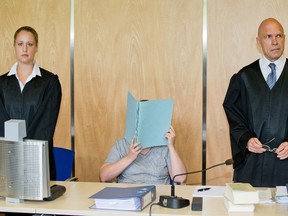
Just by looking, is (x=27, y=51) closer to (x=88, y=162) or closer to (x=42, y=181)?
(x=42, y=181)

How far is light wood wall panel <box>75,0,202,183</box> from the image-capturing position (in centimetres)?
448

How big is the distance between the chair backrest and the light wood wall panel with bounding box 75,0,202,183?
2.60ft

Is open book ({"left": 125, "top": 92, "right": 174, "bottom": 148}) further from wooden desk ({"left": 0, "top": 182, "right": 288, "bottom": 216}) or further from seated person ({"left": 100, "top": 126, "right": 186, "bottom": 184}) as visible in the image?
wooden desk ({"left": 0, "top": 182, "right": 288, "bottom": 216})

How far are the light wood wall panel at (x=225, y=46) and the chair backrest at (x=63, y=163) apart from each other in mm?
1277

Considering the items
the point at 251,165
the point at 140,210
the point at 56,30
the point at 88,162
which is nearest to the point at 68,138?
the point at 88,162

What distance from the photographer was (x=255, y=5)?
4352 millimetres

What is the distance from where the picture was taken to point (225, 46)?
4422mm

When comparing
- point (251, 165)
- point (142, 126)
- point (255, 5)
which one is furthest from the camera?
point (255, 5)

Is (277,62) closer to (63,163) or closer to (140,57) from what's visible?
(140,57)

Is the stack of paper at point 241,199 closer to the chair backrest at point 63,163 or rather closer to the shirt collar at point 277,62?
the shirt collar at point 277,62

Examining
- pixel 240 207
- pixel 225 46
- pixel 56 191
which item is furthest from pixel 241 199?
pixel 225 46

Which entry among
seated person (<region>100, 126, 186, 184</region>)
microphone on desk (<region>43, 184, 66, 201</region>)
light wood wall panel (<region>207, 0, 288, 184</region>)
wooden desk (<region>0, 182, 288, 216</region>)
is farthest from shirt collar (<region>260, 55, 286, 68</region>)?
microphone on desk (<region>43, 184, 66, 201</region>)

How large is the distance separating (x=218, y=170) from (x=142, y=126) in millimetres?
1452

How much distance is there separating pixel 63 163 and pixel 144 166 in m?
0.76
